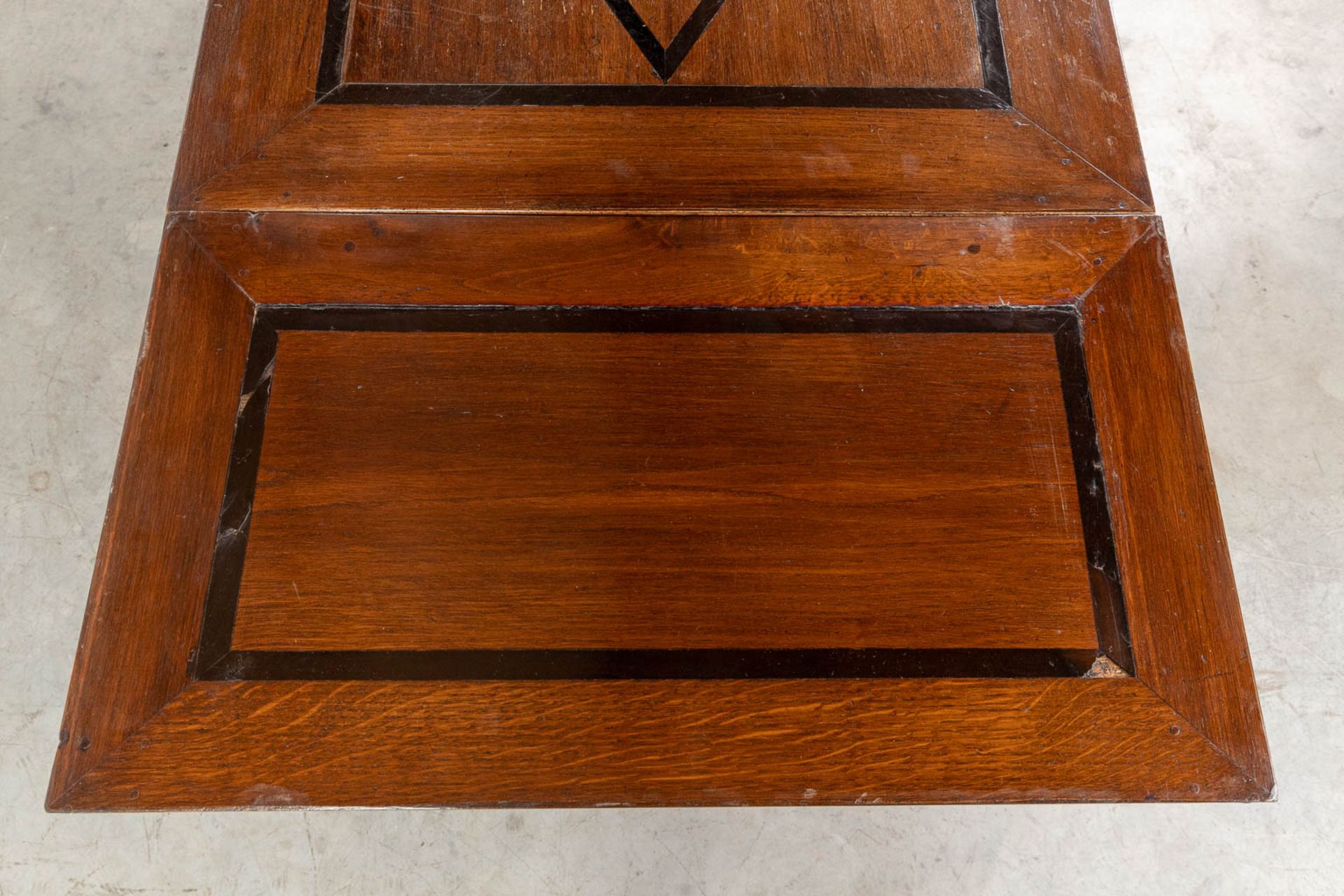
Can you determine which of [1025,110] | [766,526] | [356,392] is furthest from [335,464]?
[1025,110]

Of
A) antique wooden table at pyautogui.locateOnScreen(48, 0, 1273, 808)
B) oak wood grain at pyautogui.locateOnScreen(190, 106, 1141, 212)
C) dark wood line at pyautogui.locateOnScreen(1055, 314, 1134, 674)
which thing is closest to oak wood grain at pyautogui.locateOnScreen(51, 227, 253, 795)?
antique wooden table at pyautogui.locateOnScreen(48, 0, 1273, 808)

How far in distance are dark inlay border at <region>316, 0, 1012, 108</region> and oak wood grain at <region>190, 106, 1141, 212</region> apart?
0.01 meters

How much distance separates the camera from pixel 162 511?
0.71 metres

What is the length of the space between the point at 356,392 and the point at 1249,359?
3.81 ft

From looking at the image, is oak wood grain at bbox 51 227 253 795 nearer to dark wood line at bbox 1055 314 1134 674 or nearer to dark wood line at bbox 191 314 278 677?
dark wood line at bbox 191 314 278 677

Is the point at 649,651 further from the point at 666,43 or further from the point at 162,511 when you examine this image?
the point at 666,43

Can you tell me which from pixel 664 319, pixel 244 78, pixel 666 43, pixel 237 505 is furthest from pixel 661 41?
pixel 237 505

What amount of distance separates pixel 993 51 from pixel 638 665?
69 cm

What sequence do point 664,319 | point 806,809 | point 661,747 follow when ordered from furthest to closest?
point 806,809 < point 664,319 < point 661,747

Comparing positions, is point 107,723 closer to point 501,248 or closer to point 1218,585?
point 501,248

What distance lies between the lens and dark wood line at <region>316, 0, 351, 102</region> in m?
0.84

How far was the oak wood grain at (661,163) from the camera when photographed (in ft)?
2.64

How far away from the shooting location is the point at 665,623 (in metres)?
0.70

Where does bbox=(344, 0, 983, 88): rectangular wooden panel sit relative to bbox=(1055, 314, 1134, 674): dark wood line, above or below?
above
